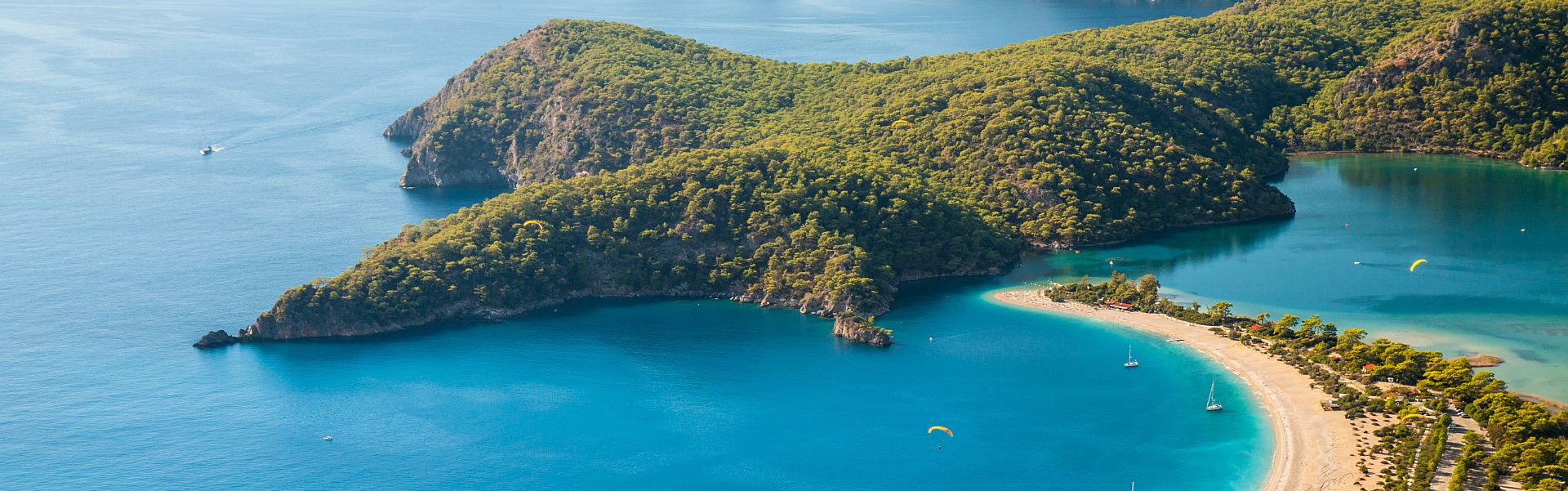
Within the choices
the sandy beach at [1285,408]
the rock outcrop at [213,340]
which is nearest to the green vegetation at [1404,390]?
the sandy beach at [1285,408]

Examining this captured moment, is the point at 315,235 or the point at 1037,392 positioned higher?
the point at 315,235

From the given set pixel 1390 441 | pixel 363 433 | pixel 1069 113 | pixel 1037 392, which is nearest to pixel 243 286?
pixel 363 433

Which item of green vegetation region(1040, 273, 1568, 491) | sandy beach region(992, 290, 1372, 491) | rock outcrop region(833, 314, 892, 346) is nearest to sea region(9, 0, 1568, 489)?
rock outcrop region(833, 314, 892, 346)

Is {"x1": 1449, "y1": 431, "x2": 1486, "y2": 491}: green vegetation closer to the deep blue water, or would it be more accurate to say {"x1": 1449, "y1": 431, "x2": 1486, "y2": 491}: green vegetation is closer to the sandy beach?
the sandy beach

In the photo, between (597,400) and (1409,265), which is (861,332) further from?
(1409,265)

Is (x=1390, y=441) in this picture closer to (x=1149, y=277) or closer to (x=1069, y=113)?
(x=1149, y=277)

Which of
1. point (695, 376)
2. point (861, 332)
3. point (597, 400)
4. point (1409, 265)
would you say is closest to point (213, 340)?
point (597, 400)
